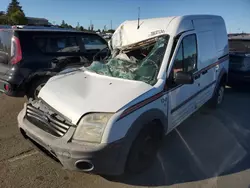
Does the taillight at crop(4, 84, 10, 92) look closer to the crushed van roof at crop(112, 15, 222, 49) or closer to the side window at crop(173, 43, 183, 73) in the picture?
the crushed van roof at crop(112, 15, 222, 49)

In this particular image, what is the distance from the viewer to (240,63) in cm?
713

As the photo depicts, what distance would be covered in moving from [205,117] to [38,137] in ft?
12.1

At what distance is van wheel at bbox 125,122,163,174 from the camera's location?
2.74m

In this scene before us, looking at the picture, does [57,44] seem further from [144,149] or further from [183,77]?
[144,149]

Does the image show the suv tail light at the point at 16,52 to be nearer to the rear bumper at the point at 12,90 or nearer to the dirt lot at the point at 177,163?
the rear bumper at the point at 12,90

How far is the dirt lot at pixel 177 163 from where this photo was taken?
2895mm

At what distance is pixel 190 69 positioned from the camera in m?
3.78

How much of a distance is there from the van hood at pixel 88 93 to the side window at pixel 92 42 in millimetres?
3212

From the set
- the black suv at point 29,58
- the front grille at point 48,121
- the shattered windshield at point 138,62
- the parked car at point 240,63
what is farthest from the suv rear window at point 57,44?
the parked car at point 240,63

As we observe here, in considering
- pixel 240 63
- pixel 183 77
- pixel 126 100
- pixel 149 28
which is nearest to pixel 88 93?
pixel 126 100

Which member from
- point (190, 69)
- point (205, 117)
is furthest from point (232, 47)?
point (190, 69)

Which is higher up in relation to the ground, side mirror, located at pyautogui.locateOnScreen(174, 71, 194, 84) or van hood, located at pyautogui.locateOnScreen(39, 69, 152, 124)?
side mirror, located at pyautogui.locateOnScreen(174, 71, 194, 84)

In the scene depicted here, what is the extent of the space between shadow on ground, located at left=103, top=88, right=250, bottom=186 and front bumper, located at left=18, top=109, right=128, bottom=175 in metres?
0.56

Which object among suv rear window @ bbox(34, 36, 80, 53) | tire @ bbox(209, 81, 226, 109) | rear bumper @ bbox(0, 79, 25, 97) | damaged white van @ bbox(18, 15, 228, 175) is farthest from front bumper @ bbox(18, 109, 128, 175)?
tire @ bbox(209, 81, 226, 109)
